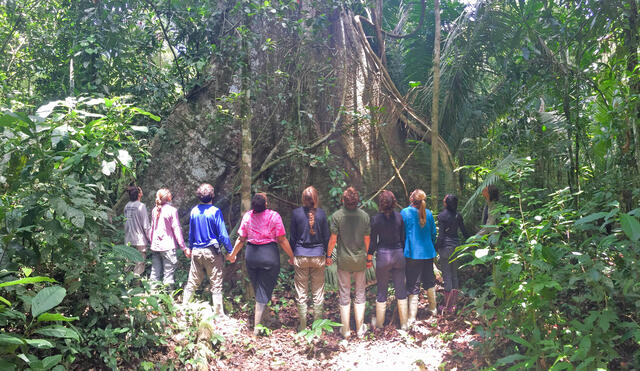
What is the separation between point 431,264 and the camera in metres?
5.48

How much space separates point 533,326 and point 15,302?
3910 millimetres

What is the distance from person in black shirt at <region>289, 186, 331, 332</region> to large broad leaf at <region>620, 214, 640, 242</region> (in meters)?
3.31

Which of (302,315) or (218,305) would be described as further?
(218,305)

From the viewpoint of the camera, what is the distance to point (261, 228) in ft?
17.0

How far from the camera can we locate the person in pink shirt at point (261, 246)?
5.18 m

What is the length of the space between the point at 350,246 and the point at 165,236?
8.84 ft

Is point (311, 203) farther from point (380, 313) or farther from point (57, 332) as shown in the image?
point (57, 332)

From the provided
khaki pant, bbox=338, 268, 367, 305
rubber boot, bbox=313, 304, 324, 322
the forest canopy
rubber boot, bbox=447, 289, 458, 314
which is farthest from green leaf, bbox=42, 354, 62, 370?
rubber boot, bbox=447, 289, 458, 314

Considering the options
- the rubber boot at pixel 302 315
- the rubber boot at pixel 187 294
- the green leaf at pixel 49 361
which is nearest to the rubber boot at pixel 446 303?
the rubber boot at pixel 302 315

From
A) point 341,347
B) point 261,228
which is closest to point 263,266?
point 261,228

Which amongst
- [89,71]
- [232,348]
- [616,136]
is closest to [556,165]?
[616,136]

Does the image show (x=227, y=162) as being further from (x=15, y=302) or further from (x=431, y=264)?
(x=15, y=302)

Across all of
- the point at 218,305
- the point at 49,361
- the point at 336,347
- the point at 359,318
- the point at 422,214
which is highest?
the point at 422,214

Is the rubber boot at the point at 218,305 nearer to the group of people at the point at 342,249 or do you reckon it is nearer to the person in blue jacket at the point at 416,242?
the group of people at the point at 342,249
